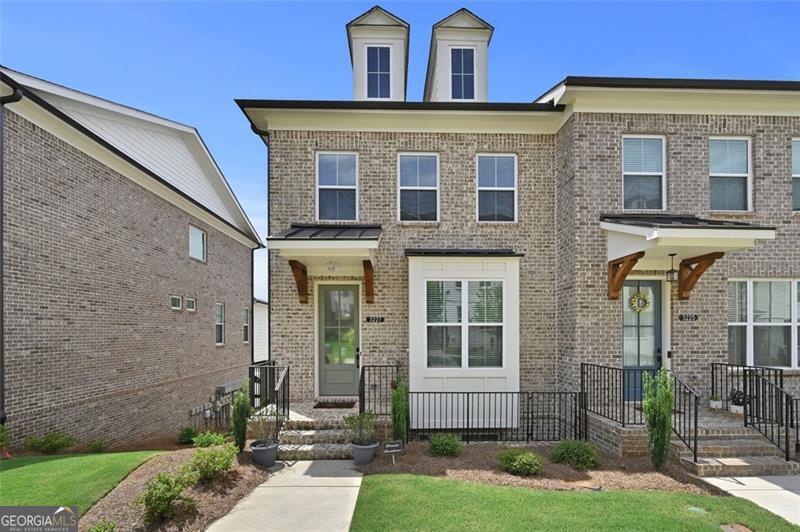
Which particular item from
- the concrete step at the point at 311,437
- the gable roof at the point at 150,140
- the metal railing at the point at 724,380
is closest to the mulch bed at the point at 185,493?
the concrete step at the point at 311,437

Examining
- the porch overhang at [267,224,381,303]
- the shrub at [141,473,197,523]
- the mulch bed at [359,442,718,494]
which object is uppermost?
the porch overhang at [267,224,381,303]

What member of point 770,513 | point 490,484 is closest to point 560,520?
point 490,484

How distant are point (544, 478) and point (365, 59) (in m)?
9.75

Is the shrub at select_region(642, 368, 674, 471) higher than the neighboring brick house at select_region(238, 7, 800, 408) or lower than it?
lower

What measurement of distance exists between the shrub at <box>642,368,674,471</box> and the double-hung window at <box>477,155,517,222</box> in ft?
14.3

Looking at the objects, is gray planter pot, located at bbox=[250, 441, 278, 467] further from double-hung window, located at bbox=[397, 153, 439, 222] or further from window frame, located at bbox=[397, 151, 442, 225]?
double-hung window, located at bbox=[397, 153, 439, 222]

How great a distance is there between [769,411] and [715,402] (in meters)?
0.95

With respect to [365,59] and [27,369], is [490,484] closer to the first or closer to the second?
[27,369]

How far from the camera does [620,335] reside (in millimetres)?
8297

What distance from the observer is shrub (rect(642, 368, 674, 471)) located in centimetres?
625

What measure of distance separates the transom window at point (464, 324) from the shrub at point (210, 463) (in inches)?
156

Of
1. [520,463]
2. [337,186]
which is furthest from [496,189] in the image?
[520,463]

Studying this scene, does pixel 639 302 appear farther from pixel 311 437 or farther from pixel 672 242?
pixel 311 437

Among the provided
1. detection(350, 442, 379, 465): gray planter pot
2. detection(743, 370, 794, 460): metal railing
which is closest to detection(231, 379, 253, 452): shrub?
detection(350, 442, 379, 465): gray planter pot
